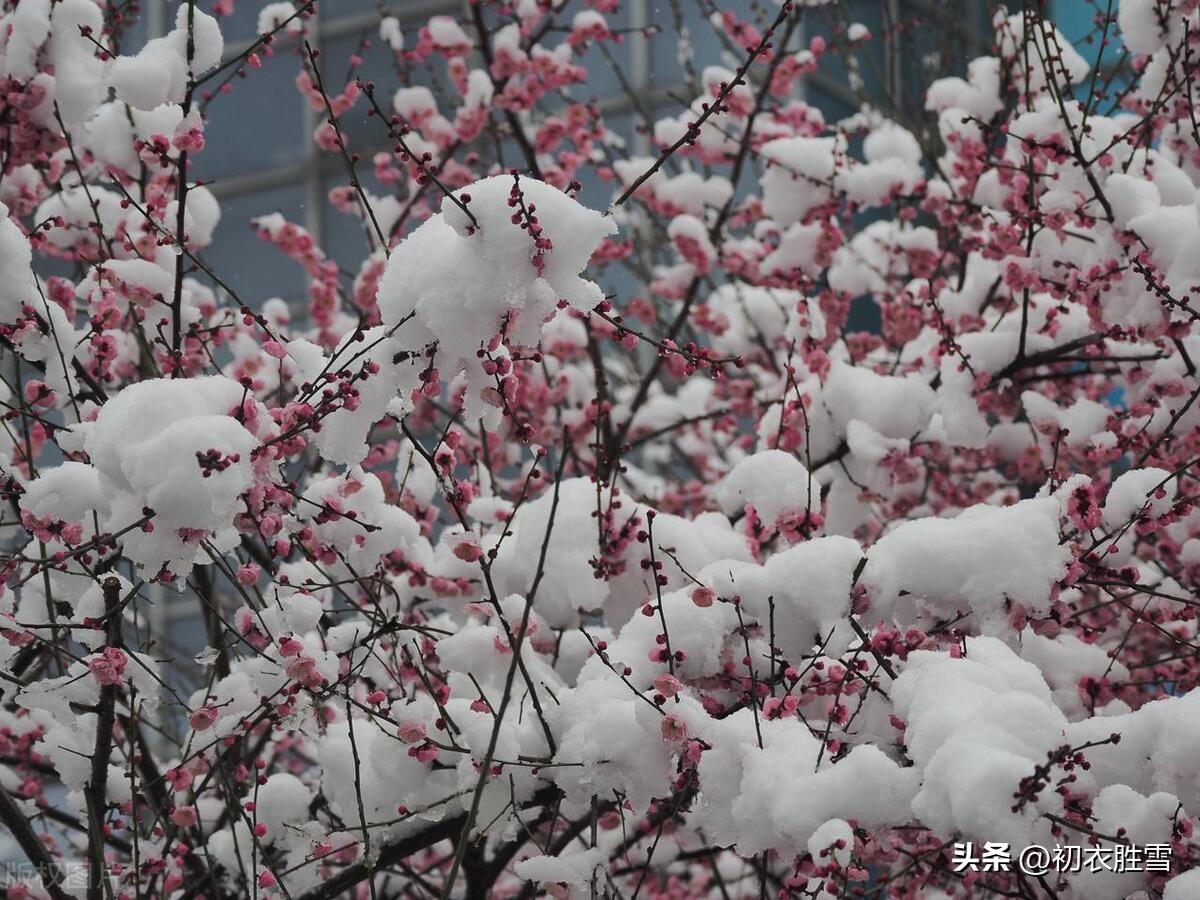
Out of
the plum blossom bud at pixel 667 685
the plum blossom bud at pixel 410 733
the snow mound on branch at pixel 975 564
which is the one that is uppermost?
the snow mound on branch at pixel 975 564

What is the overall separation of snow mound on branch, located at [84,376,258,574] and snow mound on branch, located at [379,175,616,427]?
0.29m

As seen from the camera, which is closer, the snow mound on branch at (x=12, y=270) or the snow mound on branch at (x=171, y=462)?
the snow mound on branch at (x=171, y=462)

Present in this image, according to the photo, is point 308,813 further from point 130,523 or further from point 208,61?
point 208,61

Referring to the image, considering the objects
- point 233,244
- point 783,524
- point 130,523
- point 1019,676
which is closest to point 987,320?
point 783,524

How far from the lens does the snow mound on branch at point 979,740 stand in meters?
1.48

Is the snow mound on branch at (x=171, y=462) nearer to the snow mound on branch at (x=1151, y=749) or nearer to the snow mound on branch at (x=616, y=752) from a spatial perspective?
the snow mound on branch at (x=616, y=752)

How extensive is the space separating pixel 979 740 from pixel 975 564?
0.48 metres

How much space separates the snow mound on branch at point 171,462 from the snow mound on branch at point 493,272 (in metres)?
0.29

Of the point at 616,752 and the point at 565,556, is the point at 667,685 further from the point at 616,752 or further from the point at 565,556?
the point at 565,556

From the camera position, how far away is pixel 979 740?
1.55m

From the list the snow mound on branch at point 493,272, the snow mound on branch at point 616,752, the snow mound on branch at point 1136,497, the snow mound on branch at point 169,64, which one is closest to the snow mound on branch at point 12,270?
the snow mound on branch at point 169,64

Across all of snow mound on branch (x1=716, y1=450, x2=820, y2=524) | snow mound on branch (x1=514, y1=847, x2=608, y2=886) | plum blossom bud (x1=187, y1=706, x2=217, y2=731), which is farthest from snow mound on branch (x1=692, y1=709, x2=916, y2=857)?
plum blossom bud (x1=187, y1=706, x2=217, y2=731)

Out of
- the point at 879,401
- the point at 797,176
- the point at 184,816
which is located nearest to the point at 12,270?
the point at 184,816

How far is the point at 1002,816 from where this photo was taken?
4.83ft
